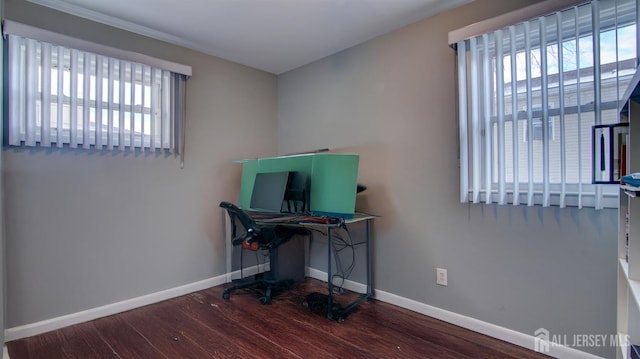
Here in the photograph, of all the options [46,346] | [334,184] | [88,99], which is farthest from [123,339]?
[334,184]

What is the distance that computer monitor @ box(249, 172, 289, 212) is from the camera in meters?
2.74

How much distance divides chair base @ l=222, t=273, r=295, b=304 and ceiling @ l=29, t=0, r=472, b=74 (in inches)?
84.9

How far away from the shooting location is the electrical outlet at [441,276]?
226cm

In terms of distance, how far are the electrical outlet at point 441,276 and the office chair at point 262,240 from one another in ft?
4.12

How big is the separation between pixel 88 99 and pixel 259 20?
4.57ft

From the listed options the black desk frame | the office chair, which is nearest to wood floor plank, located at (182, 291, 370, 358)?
the office chair

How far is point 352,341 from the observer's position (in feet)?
6.53

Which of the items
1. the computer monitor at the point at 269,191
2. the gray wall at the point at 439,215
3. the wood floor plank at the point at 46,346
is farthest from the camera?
the computer monitor at the point at 269,191

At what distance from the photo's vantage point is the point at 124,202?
2.47 m

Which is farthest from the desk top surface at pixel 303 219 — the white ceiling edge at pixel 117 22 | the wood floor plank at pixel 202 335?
the white ceiling edge at pixel 117 22

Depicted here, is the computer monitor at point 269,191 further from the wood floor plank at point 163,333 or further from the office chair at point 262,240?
the wood floor plank at point 163,333

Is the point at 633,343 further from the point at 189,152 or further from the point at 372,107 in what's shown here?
the point at 189,152

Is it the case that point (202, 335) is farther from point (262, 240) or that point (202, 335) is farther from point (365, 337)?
point (365, 337)

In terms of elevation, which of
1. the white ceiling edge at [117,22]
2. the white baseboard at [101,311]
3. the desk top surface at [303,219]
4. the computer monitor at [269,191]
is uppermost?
the white ceiling edge at [117,22]
